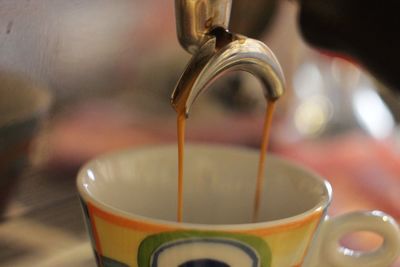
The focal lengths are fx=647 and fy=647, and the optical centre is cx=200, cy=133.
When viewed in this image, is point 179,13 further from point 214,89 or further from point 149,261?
point 214,89

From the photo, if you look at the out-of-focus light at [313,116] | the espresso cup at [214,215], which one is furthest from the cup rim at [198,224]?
the out-of-focus light at [313,116]

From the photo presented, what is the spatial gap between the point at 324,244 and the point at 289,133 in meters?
0.20

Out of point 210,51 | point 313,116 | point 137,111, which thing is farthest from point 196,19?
point 313,116

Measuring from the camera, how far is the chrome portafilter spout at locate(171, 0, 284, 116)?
0.72 ft

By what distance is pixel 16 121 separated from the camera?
0.96 ft

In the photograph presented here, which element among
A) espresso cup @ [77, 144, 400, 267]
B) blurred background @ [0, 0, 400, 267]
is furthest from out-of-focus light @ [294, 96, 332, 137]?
espresso cup @ [77, 144, 400, 267]

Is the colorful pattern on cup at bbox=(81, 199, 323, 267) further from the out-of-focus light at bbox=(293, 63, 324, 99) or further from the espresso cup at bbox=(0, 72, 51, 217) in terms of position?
the out-of-focus light at bbox=(293, 63, 324, 99)

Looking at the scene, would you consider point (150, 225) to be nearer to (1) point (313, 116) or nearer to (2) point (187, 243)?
(2) point (187, 243)

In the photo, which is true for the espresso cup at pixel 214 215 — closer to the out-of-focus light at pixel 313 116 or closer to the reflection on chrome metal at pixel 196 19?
the reflection on chrome metal at pixel 196 19

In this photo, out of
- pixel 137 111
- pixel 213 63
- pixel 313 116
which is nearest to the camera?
pixel 213 63

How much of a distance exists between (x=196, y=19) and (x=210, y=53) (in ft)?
0.06

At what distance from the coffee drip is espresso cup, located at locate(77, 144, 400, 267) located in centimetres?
4

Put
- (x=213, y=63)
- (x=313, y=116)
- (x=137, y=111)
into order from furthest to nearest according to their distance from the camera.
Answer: (x=313, y=116) < (x=137, y=111) < (x=213, y=63)

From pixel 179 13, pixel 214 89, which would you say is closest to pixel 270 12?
pixel 214 89
